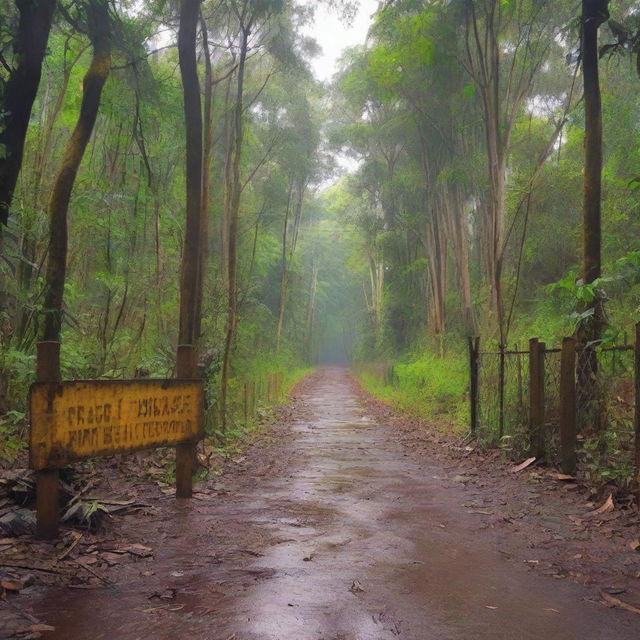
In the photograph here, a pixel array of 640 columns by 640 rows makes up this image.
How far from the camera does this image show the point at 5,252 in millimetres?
5883

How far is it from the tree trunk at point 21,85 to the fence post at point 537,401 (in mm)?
6621

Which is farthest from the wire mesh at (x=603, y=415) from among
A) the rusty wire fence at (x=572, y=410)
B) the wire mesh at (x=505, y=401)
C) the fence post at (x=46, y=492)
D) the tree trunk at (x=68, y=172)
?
the tree trunk at (x=68, y=172)

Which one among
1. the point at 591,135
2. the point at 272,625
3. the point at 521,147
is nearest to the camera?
the point at 272,625

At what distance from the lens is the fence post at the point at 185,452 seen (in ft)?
19.5

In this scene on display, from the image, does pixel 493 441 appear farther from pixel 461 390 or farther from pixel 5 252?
pixel 5 252

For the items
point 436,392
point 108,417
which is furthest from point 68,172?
point 436,392

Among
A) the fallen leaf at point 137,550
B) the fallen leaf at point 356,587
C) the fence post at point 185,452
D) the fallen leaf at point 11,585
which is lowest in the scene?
the fallen leaf at point 137,550

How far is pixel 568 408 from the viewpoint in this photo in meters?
6.79

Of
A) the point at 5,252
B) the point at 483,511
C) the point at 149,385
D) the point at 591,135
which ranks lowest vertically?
the point at 483,511

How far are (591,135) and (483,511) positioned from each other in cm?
540

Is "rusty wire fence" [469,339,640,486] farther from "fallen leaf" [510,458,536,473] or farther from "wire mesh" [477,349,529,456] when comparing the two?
"fallen leaf" [510,458,536,473]

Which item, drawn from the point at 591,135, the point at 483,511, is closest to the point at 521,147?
the point at 591,135

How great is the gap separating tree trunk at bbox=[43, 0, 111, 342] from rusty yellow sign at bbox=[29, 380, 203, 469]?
1.66 meters

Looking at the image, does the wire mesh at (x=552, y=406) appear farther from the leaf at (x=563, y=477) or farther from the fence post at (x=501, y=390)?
the fence post at (x=501, y=390)
